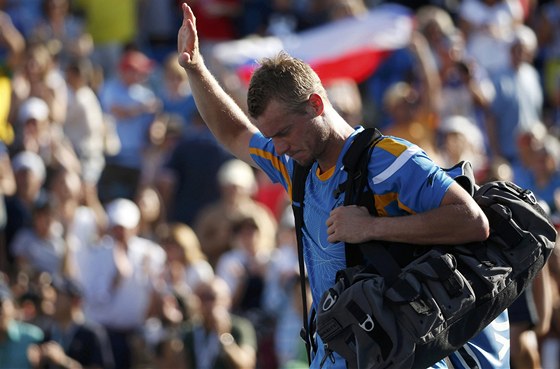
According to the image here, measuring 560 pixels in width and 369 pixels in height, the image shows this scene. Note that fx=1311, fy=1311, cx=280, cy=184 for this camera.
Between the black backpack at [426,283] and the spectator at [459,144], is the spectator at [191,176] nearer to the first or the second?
the spectator at [459,144]

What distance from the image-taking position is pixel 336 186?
488 cm

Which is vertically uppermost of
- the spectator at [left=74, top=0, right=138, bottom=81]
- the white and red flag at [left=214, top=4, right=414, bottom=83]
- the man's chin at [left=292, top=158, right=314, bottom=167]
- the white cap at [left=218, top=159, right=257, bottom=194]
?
the man's chin at [left=292, top=158, right=314, bottom=167]

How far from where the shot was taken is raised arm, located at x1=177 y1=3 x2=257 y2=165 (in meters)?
5.52

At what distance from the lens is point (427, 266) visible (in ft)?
15.0

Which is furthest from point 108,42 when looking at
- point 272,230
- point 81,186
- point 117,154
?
point 272,230

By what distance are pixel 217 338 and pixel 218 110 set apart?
4.07 m

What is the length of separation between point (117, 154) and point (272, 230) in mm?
2582

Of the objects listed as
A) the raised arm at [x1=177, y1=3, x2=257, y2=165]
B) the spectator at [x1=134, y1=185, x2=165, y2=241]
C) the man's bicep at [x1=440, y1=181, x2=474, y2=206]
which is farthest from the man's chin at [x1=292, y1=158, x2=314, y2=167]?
the spectator at [x1=134, y1=185, x2=165, y2=241]

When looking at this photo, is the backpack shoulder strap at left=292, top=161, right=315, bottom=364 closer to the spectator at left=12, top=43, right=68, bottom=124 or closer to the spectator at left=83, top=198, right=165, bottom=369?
the spectator at left=83, top=198, right=165, bottom=369

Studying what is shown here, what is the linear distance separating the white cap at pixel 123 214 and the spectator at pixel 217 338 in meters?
1.45

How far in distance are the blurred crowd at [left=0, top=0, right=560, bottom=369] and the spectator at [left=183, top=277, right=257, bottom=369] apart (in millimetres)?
11

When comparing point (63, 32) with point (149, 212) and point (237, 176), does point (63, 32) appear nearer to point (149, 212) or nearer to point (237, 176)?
point (149, 212)

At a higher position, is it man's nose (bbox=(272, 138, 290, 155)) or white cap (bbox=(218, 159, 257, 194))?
man's nose (bbox=(272, 138, 290, 155))

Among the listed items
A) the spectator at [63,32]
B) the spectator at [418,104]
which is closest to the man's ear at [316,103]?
the spectator at [418,104]
